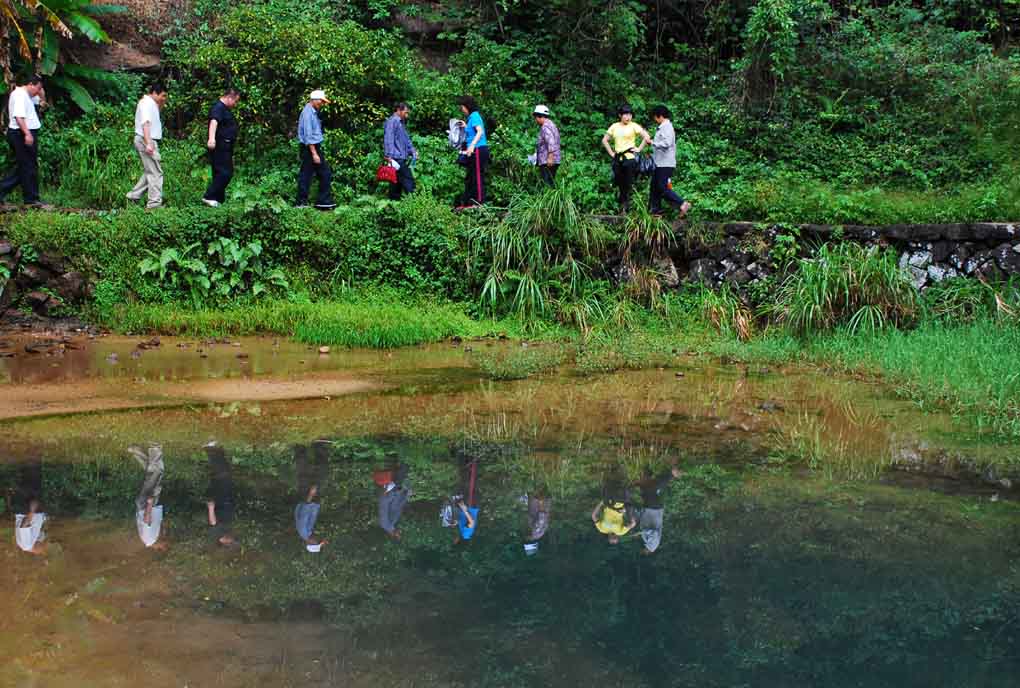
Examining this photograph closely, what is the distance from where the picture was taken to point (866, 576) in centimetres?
544

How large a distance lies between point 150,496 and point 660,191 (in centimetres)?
1004

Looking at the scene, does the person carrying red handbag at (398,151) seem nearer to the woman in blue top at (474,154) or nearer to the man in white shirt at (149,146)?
the woman in blue top at (474,154)

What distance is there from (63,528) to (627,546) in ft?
10.7

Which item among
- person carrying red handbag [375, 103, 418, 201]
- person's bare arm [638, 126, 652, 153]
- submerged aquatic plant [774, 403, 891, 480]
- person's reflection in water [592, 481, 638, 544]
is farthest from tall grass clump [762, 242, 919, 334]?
person's reflection in water [592, 481, 638, 544]

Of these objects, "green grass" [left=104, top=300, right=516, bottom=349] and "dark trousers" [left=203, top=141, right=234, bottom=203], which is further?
"dark trousers" [left=203, top=141, right=234, bottom=203]

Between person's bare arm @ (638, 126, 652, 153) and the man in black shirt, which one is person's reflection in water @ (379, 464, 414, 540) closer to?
the man in black shirt

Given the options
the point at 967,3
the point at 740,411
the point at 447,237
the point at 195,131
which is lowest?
the point at 740,411

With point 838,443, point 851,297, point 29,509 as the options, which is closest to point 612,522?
point 838,443

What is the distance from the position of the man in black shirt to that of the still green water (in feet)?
21.6

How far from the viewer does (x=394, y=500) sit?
21.6 ft

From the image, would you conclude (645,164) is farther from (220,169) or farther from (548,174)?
A: (220,169)

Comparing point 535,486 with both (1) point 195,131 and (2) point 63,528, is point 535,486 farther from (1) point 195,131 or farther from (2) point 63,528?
(1) point 195,131

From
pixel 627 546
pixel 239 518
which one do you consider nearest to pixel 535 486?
pixel 627 546

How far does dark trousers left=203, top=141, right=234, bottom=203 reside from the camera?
47.5ft
